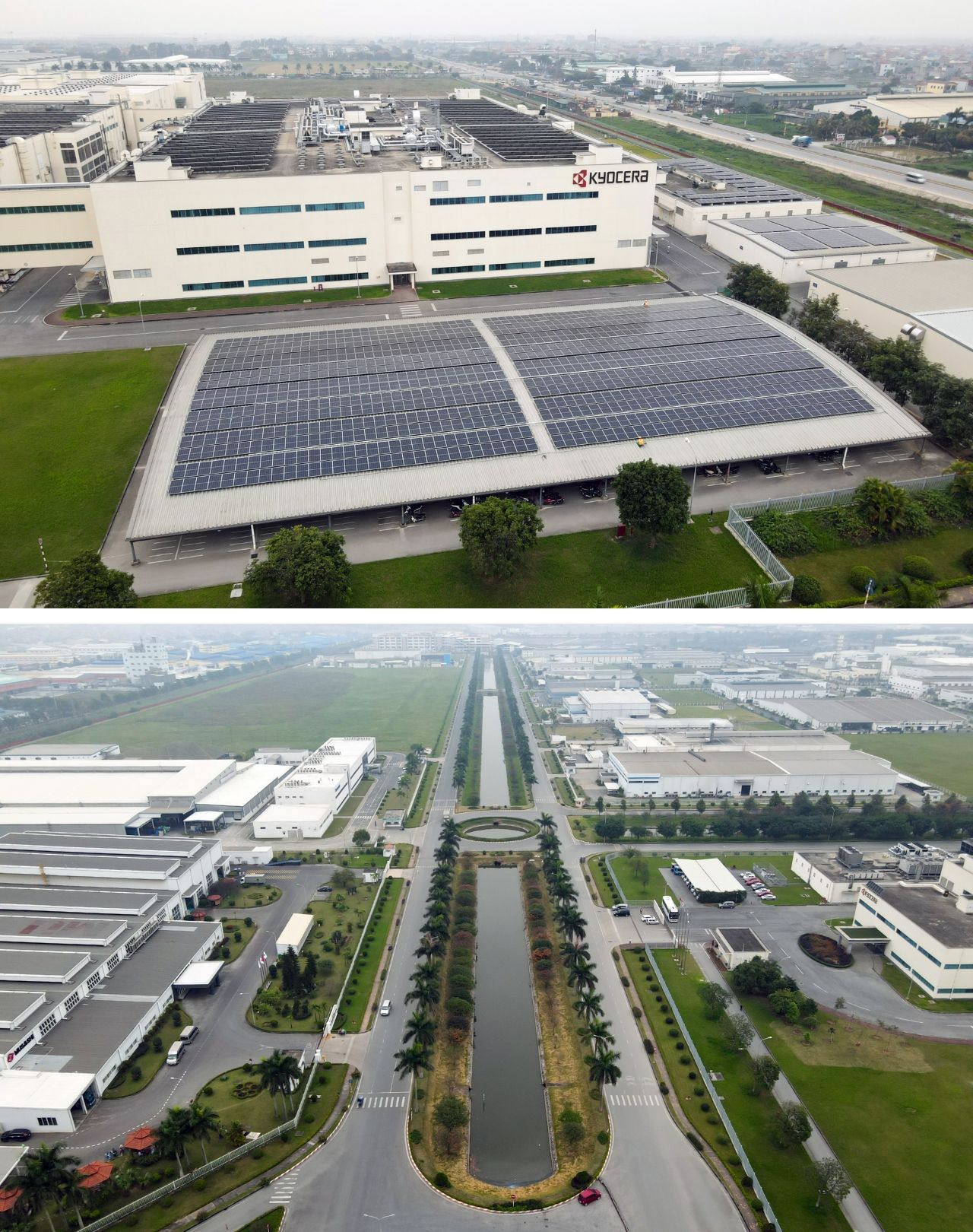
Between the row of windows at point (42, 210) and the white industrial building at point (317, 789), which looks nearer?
the white industrial building at point (317, 789)

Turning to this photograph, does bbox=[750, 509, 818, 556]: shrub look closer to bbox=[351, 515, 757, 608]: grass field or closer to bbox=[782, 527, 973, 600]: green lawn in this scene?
bbox=[782, 527, 973, 600]: green lawn

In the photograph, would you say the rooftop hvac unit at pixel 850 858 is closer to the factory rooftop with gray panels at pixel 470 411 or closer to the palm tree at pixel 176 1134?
the factory rooftop with gray panels at pixel 470 411

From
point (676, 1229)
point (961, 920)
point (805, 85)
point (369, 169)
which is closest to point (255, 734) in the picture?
point (676, 1229)

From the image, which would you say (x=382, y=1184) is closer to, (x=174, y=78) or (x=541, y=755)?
(x=541, y=755)

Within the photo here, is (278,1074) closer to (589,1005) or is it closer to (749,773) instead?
(589,1005)

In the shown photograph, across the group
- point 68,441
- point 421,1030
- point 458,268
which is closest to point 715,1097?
point 421,1030

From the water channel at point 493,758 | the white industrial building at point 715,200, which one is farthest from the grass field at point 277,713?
the white industrial building at point 715,200
